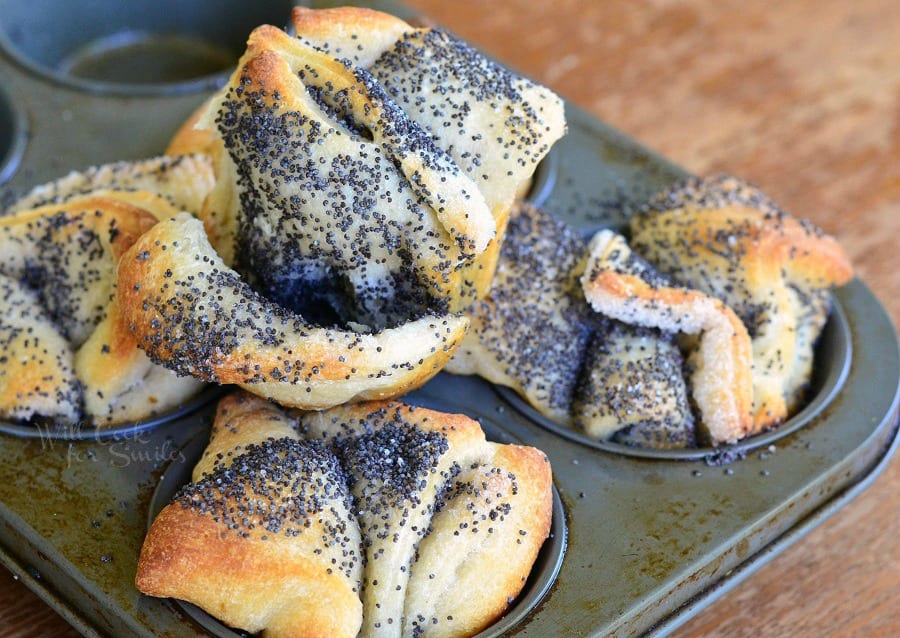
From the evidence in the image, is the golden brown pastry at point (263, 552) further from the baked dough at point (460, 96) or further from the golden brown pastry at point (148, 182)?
the golden brown pastry at point (148, 182)

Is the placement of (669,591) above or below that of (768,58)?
below

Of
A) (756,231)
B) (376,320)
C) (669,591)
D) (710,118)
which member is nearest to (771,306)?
(756,231)

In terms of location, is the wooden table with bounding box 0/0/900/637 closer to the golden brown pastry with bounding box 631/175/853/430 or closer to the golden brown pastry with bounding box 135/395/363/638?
the golden brown pastry with bounding box 631/175/853/430

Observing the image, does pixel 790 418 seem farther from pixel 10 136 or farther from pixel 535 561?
pixel 10 136

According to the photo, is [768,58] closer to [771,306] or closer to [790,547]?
[771,306]

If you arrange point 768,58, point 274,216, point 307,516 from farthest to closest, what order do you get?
1. point 768,58
2. point 274,216
3. point 307,516

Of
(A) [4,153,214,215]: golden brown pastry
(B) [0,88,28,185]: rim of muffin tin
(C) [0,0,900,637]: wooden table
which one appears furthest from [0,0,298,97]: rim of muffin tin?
(A) [4,153,214,215]: golden brown pastry
